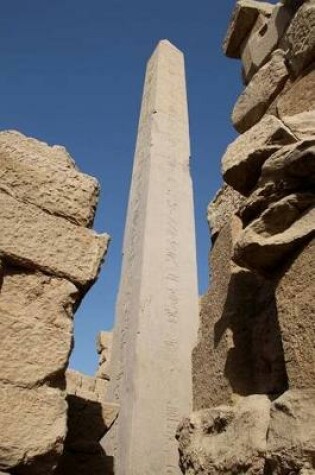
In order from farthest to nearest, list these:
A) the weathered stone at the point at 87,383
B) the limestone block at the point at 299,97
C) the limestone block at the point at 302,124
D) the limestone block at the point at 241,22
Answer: the weathered stone at the point at 87,383
the limestone block at the point at 241,22
the limestone block at the point at 299,97
the limestone block at the point at 302,124

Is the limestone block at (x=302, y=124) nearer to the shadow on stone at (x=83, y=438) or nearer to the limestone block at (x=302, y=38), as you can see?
the limestone block at (x=302, y=38)

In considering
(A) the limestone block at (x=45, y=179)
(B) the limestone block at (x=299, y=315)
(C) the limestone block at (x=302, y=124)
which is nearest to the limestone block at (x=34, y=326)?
(A) the limestone block at (x=45, y=179)

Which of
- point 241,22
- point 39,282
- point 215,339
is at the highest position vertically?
point 241,22

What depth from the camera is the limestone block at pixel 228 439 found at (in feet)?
4.66

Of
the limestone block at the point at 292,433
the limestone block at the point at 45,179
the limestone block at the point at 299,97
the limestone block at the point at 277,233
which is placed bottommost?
the limestone block at the point at 292,433

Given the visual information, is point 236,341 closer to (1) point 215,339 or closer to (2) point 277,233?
(1) point 215,339

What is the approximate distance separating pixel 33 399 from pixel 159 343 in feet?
9.22

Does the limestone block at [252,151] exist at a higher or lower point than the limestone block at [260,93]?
lower

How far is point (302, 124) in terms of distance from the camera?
5.72 feet

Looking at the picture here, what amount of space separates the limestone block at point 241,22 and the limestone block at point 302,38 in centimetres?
66

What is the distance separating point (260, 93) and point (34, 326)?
5.02 feet

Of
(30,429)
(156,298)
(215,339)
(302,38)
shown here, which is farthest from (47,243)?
(156,298)

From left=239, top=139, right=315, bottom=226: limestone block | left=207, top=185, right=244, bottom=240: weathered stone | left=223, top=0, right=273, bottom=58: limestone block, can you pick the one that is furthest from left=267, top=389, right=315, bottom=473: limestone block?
left=223, top=0, right=273, bottom=58: limestone block

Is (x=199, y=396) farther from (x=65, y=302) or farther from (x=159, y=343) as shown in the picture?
(x=159, y=343)
